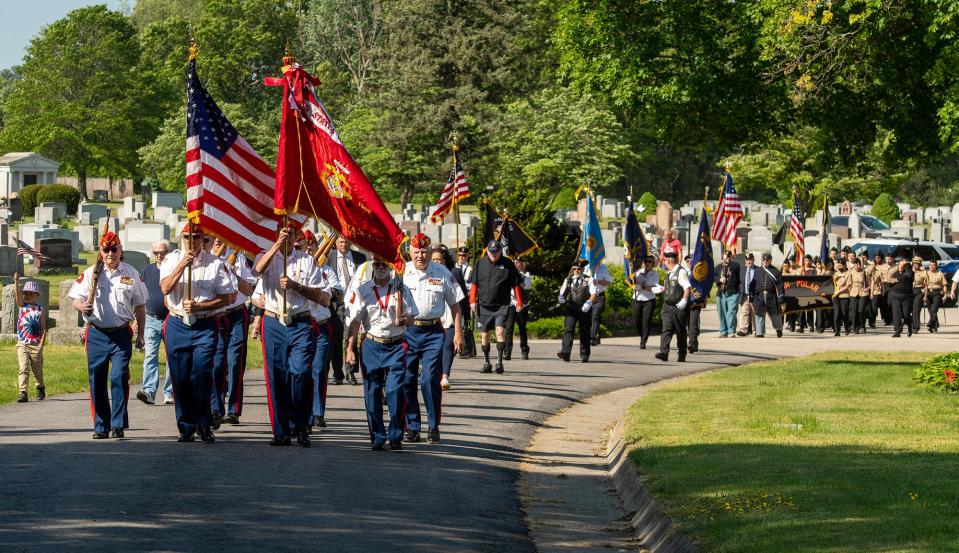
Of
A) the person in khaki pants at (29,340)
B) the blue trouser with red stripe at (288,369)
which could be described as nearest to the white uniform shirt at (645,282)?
the person in khaki pants at (29,340)

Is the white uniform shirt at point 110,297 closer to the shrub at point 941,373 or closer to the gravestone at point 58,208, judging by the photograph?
the shrub at point 941,373

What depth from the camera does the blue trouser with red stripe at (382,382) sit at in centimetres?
1381

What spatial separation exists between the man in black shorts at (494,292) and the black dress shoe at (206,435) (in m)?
8.44

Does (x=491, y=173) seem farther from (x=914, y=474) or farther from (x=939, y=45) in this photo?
(x=914, y=474)

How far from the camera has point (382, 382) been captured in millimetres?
13961

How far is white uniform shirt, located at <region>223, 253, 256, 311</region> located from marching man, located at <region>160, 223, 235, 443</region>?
10.5 inches

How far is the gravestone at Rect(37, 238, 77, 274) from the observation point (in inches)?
1673

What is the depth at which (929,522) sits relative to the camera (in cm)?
967

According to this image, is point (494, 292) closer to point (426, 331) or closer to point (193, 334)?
point (426, 331)

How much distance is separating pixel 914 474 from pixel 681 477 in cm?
178

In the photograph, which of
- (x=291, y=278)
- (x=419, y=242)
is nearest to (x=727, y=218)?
(x=419, y=242)

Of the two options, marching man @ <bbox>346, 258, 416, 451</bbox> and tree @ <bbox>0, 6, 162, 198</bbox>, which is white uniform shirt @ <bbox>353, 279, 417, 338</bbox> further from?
tree @ <bbox>0, 6, 162, 198</bbox>

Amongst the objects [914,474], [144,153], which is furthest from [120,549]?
[144,153]

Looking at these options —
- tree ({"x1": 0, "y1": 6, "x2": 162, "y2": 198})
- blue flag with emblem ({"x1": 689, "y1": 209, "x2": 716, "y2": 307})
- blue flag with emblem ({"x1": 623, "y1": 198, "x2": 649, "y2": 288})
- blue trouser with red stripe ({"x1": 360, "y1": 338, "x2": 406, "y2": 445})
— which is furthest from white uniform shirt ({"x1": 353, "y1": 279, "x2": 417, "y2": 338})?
tree ({"x1": 0, "y1": 6, "x2": 162, "y2": 198})
